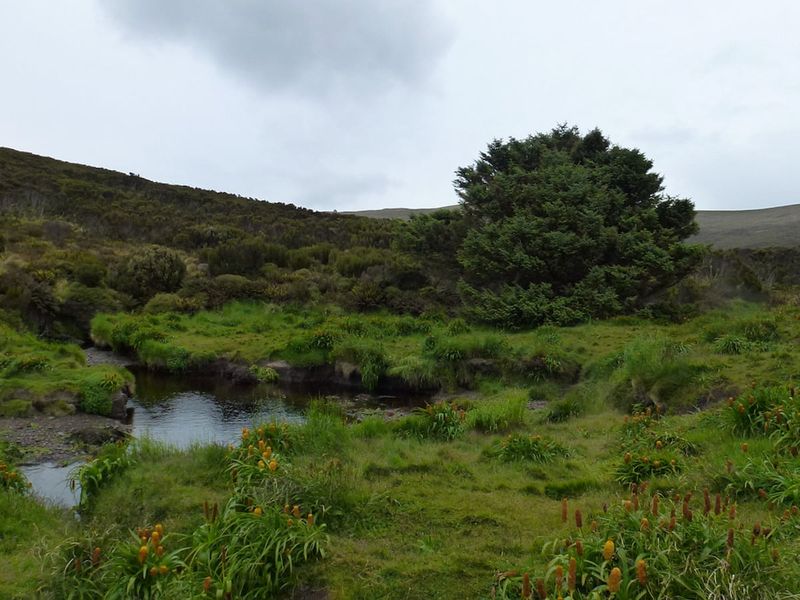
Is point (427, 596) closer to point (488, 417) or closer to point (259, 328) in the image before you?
point (488, 417)

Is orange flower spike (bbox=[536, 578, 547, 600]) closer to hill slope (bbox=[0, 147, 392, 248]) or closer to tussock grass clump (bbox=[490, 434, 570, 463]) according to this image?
tussock grass clump (bbox=[490, 434, 570, 463])

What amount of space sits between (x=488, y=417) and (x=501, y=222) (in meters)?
14.2

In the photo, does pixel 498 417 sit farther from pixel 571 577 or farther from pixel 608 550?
pixel 571 577

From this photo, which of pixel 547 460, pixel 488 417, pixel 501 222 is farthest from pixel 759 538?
pixel 501 222

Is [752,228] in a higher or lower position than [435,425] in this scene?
higher

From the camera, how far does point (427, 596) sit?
404cm

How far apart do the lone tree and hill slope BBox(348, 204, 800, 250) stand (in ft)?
52.9

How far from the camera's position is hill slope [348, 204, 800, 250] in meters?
44.2

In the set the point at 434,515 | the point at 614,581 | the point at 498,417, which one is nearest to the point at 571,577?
the point at 614,581

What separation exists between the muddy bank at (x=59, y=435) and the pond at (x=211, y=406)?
0.35 m

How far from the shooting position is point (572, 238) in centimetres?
1994

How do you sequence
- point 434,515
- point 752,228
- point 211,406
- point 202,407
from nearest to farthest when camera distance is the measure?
point 434,515 < point 202,407 < point 211,406 < point 752,228

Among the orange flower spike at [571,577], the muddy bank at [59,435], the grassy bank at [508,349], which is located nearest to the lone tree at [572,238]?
the grassy bank at [508,349]

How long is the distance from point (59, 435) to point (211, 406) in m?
3.81
